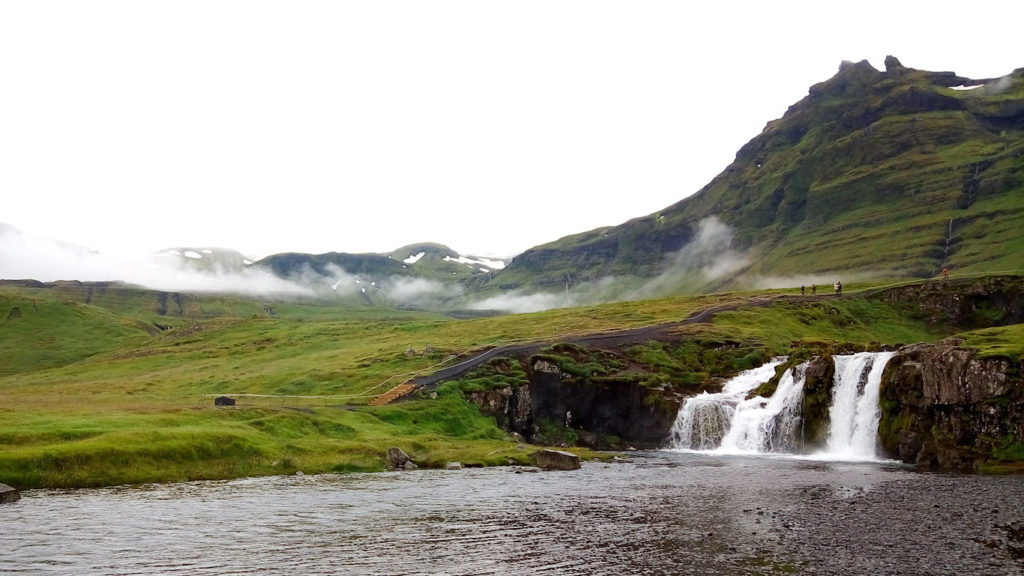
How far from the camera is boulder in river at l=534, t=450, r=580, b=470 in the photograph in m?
68.2

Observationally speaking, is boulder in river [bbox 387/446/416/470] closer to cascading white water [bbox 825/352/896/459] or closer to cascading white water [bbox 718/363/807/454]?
cascading white water [bbox 718/363/807/454]

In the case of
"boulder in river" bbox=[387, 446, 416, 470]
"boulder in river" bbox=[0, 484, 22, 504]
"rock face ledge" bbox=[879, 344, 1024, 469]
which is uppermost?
"rock face ledge" bbox=[879, 344, 1024, 469]

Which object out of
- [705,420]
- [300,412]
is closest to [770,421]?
[705,420]

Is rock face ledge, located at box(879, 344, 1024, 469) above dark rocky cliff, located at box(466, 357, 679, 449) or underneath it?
above

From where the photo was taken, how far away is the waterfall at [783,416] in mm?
81000

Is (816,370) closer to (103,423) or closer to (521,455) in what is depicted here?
(521,455)

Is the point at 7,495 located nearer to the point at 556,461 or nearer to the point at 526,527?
the point at 526,527

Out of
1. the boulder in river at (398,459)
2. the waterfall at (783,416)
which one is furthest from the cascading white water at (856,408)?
the boulder in river at (398,459)

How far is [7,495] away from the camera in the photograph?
43688 millimetres

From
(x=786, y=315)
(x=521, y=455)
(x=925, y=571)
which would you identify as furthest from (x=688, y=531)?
(x=786, y=315)

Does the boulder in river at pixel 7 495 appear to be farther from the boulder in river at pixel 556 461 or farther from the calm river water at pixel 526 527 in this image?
the boulder in river at pixel 556 461

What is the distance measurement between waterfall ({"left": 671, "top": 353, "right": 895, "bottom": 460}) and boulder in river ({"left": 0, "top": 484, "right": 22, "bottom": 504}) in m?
74.0

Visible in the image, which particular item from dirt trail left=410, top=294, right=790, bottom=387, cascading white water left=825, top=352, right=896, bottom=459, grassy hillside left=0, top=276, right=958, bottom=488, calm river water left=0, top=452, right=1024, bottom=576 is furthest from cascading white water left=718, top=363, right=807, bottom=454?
dirt trail left=410, top=294, right=790, bottom=387

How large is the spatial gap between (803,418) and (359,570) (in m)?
71.2
